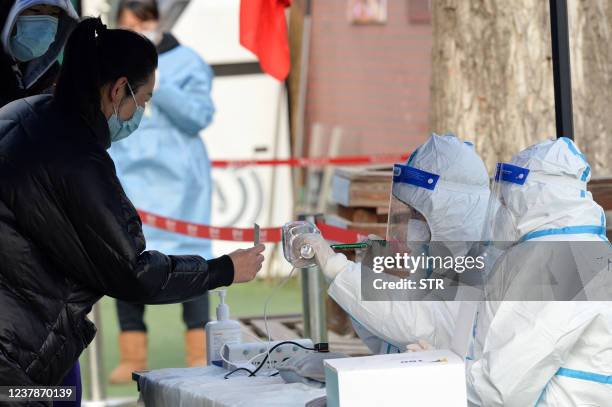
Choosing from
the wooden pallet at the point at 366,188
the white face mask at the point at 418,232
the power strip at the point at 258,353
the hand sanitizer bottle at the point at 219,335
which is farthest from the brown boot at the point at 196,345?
the white face mask at the point at 418,232

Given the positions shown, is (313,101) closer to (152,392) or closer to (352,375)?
(152,392)

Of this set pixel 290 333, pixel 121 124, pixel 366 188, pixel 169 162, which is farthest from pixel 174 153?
pixel 121 124

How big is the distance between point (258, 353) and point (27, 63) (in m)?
1.36

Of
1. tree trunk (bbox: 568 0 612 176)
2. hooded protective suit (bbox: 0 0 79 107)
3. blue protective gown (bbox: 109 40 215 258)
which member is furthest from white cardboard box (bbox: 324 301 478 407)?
blue protective gown (bbox: 109 40 215 258)

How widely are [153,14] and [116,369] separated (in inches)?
84.3

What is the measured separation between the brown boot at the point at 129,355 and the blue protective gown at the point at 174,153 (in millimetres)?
578

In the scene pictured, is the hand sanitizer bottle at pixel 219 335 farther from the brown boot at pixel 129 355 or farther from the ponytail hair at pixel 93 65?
the brown boot at pixel 129 355

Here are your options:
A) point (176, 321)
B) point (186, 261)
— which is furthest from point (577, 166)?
point (176, 321)

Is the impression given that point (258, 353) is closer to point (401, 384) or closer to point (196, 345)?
point (401, 384)

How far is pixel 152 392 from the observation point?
3498mm

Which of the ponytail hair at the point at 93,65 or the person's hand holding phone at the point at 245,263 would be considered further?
the person's hand holding phone at the point at 245,263

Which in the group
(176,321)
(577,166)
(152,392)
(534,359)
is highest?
(577,166)

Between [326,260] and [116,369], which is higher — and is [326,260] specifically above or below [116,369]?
above

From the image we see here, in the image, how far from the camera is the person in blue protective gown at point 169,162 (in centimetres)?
662
